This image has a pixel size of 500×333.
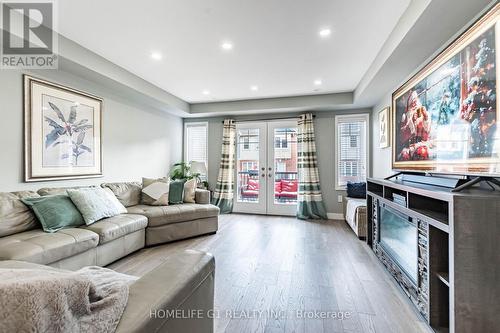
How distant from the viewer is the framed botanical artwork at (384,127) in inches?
144

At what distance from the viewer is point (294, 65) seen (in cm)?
329

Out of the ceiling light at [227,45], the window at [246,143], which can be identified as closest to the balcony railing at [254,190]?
the window at [246,143]

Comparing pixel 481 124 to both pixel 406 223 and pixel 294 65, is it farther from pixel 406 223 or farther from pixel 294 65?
pixel 294 65

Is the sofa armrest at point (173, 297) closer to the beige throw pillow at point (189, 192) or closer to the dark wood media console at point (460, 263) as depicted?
the dark wood media console at point (460, 263)

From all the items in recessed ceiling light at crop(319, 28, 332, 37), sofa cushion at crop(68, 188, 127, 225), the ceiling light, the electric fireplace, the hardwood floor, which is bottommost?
the hardwood floor

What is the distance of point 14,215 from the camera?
2.29 m

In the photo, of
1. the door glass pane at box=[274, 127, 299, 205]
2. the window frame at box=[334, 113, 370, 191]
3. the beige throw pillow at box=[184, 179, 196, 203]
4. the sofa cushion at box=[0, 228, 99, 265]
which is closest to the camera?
the sofa cushion at box=[0, 228, 99, 265]

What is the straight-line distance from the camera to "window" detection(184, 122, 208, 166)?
5.77m

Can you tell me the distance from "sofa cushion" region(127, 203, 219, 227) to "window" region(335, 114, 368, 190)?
2.82m

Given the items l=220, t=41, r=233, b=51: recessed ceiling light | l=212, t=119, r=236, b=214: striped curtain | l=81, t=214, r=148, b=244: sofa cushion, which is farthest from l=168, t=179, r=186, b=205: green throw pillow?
l=220, t=41, r=233, b=51: recessed ceiling light

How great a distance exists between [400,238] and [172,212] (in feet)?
9.38

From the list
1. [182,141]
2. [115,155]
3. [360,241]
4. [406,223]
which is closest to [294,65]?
[406,223]

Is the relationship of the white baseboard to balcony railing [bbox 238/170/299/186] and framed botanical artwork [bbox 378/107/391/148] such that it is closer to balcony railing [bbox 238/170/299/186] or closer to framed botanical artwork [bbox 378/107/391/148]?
balcony railing [bbox 238/170/299/186]

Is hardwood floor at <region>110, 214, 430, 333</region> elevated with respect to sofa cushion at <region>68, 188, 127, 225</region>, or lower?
lower
